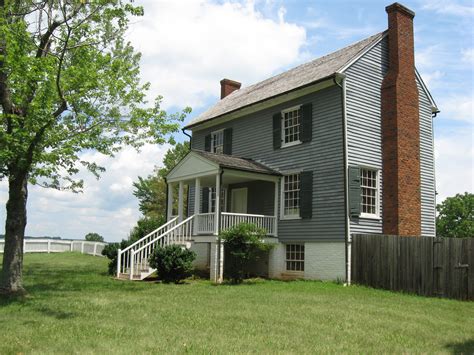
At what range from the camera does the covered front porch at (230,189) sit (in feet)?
57.3

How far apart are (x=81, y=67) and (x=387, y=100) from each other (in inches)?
433

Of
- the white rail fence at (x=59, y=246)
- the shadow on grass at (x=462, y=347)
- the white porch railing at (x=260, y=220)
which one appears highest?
the white porch railing at (x=260, y=220)

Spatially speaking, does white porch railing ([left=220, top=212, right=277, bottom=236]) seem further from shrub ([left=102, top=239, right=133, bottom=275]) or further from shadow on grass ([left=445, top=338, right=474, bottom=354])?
shadow on grass ([left=445, top=338, right=474, bottom=354])

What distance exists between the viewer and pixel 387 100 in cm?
1772

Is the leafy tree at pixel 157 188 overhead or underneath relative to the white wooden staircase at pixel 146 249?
overhead

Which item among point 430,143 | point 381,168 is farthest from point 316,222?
point 430,143

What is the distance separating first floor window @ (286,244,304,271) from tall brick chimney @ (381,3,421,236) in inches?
124

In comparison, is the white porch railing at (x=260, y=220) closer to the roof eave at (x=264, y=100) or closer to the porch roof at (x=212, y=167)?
the porch roof at (x=212, y=167)

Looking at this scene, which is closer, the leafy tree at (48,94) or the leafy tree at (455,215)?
the leafy tree at (48,94)

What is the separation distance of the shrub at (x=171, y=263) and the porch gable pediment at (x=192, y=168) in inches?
125

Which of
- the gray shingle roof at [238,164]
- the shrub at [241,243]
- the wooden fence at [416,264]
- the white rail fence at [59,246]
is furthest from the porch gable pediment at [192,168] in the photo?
the white rail fence at [59,246]

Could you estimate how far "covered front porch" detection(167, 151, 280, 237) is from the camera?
17.5m

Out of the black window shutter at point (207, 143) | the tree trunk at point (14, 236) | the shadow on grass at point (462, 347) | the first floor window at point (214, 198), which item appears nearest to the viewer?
the shadow on grass at point (462, 347)

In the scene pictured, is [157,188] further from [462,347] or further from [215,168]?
[462,347]
